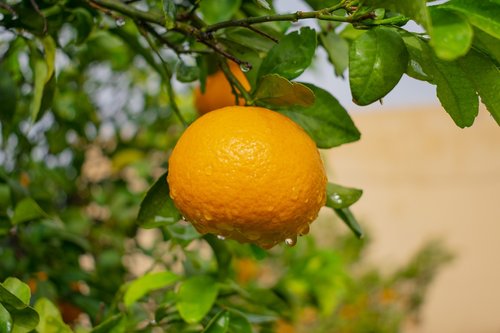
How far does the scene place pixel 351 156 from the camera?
6.54 metres

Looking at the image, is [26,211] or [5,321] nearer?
[5,321]

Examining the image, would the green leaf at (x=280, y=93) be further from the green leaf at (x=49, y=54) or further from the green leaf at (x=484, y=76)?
the green leaf at (x=49, y=54)

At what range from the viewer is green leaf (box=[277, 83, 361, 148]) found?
54cm

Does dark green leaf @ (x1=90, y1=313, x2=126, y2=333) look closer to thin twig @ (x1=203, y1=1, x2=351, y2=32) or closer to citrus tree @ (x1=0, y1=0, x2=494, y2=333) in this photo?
citrus tree @ (x1=0, y1=0, x2=494, y2=333)

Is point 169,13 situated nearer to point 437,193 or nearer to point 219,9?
point 219,9

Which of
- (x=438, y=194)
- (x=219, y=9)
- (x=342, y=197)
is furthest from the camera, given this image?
(x=438, y=194)

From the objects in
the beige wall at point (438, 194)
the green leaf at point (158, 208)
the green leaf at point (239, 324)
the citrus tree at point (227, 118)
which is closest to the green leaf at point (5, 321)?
the citrus tree at point (227, 118)

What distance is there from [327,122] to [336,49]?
0.50 ft

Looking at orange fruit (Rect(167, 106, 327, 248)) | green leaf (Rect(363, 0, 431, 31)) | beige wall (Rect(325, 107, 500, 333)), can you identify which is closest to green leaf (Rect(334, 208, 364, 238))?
orange fruit (Rect(167, 106, 327, 248))

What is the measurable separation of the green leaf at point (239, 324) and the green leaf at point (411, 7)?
13.8 inches

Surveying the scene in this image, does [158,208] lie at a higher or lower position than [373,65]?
lower

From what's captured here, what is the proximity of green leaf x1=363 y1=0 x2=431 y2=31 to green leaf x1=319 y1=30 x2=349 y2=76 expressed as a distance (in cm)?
25

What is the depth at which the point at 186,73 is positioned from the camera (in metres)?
0.67

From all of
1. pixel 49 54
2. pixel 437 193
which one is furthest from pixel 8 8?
pixel 437 193
